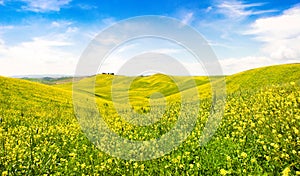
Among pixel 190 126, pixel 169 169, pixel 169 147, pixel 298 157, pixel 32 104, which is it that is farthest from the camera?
pixel 32 104

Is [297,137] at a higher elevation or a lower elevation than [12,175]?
higher

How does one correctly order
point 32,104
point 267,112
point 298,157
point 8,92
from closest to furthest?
point 298,157 → point 267,112 → point 32,104 → point 8,92

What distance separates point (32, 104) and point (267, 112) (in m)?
25.8

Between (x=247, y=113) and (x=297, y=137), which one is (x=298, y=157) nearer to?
(x=297, y=137)

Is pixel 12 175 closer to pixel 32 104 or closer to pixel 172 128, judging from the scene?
pixel 172 128

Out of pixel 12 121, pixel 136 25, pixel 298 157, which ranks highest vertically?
pixel 136 25

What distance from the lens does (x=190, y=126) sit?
44.1ft

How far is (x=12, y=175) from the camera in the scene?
320 inches

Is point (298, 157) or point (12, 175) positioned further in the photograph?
point (12, 175)

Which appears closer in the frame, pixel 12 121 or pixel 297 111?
pixel 297 111

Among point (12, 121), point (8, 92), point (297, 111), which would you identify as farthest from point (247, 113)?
point (8, 92)

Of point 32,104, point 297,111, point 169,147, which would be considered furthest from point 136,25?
point 32,104

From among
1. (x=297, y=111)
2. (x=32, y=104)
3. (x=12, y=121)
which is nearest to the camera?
(x=297, y=111)

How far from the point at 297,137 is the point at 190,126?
5540 millimetres
